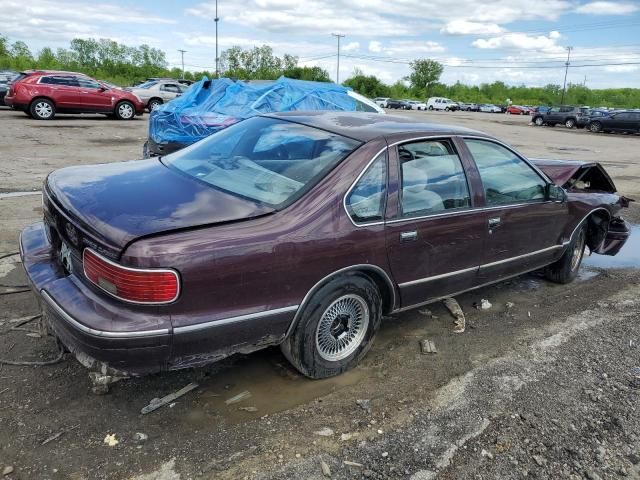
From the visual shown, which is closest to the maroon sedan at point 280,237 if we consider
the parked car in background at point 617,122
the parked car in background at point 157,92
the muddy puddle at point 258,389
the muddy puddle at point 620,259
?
the muddy puddle at point 258,389

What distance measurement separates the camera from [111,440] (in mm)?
2703

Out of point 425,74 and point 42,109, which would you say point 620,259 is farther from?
point 425,74

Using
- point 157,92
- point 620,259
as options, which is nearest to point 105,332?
point 620,259

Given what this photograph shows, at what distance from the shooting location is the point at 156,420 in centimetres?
289

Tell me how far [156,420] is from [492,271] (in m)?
2.68

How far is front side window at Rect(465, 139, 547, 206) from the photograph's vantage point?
404 centimetres

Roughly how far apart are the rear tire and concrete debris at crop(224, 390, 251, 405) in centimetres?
343

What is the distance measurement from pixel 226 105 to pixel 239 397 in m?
8.37

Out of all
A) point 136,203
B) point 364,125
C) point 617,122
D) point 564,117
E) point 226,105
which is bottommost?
point 136,203

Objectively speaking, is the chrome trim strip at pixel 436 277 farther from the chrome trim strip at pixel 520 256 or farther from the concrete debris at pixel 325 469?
the concrete debris at pixel 325 469

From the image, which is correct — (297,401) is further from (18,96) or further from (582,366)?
(18,96)

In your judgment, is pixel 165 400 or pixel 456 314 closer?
pixel 165 400

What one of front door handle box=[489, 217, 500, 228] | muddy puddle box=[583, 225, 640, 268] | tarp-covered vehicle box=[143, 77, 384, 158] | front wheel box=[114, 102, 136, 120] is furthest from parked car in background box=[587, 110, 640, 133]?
front door handle box=[489, 217, 500, 228]

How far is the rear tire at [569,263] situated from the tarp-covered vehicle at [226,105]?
19.3 feet
